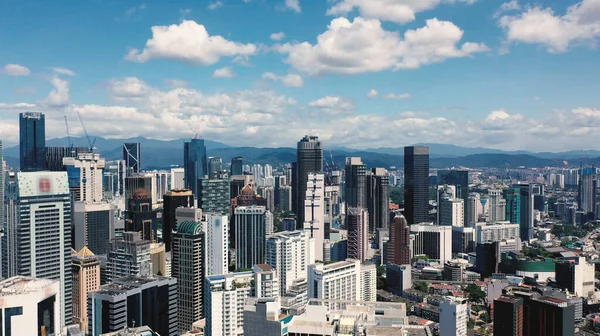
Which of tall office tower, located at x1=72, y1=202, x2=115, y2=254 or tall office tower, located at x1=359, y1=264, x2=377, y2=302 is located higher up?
tall office tower, located at x1=72, y1=202, x2=115, y2=254

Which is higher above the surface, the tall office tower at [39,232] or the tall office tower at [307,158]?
the tall office tower at [307,158]

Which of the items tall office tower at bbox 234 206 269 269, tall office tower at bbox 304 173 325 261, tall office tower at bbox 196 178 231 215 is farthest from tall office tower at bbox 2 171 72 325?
tall office tower at bbox 304 173 325 261

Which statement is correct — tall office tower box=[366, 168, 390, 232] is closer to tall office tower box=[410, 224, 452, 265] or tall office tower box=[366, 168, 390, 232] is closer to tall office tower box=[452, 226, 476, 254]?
tall office tower box=[452, 226, 476, 254]

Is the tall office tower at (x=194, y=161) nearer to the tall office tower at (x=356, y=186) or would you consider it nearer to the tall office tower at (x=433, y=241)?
the tall office tower at (x=356, y=186)

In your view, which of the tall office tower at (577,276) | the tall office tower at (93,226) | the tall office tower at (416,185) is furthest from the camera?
the tall office tower at (416,185)

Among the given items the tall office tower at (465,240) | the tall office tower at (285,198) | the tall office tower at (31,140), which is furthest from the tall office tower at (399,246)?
the tall office tower at (31,140)

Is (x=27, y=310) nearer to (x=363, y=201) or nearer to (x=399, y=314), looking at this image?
(x=399, y=314)

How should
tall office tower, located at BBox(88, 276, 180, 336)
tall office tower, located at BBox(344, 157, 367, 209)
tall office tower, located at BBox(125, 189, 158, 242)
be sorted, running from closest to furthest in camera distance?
tall office tower, located at BBox(88, 276, 180, 336) < tall office tower, located at BBox(125, 189, 158, 242) < tall office tower, located at BBox(344, 157, 367, 209)
